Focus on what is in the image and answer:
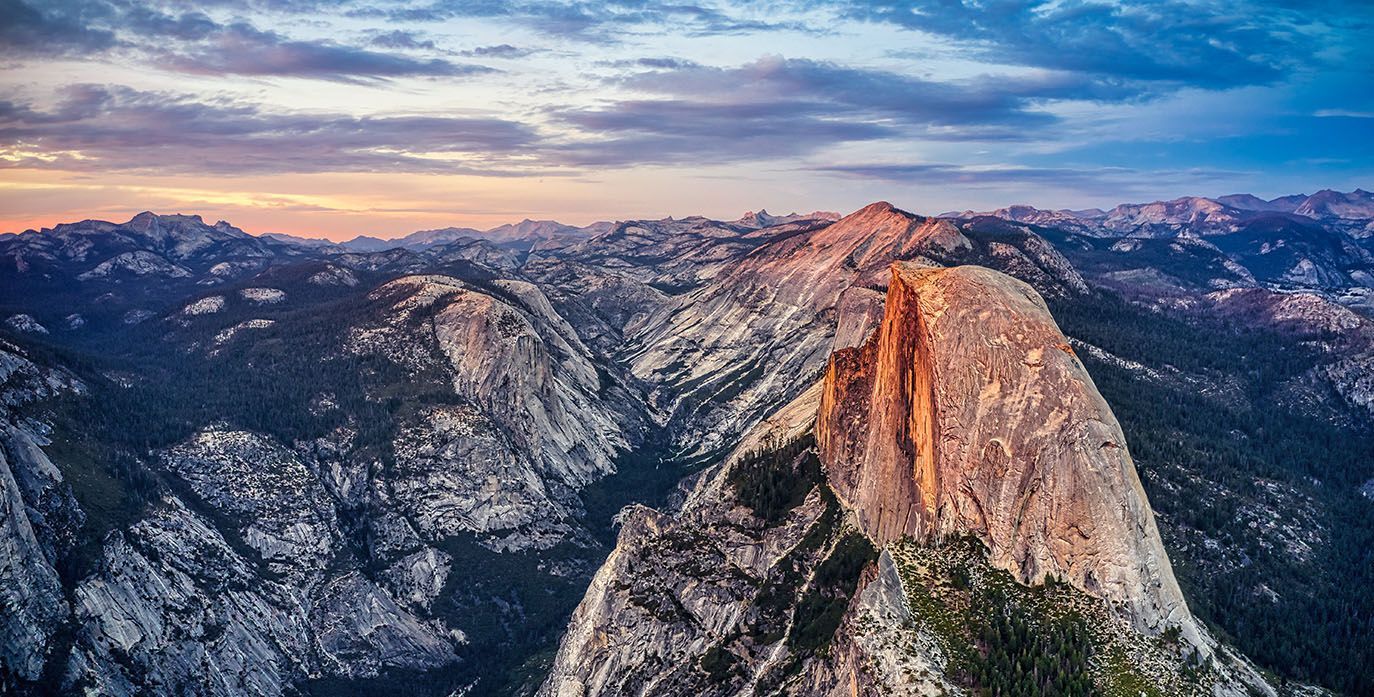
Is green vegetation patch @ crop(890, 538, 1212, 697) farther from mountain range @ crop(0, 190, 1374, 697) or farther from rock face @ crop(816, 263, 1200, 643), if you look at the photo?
rock face @ crop(816, 263, 1200, 643)

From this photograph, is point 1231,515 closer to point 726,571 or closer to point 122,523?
point 726,571

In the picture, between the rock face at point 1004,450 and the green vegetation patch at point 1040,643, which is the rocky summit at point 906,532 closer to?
the rock face at point 1004,450

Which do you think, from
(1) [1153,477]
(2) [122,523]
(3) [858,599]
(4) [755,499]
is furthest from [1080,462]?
(2) [122,523]

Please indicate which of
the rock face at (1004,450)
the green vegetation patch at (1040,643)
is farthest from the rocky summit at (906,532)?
the green vegetation patch at (1040,643)

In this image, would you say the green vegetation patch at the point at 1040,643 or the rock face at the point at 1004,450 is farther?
the rock face at the point at 1004,450

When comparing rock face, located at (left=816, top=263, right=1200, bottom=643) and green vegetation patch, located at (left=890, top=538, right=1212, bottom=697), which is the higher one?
rock face, located at (left=816, top=263, right=1200, bottom=643)

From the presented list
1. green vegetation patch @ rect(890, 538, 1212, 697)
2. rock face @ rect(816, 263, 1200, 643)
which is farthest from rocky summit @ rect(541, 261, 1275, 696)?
green vegetation patch @ rect(890, 538, 1212, 697)

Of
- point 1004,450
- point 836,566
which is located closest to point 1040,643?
point 1004,450

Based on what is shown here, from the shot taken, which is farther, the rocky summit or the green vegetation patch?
the rocky summit
